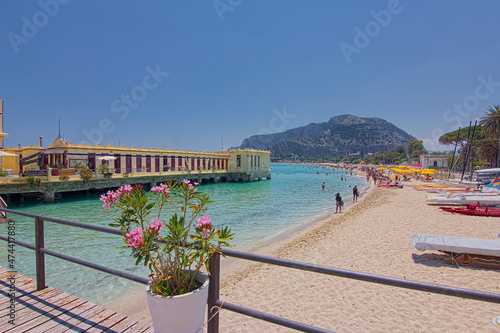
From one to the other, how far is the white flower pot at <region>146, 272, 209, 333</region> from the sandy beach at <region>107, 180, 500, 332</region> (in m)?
3.93

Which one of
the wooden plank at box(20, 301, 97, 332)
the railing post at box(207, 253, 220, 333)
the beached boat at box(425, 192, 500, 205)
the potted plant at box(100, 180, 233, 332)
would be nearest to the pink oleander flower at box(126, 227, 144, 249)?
the potted plant at box(100, 180, 233, 332)

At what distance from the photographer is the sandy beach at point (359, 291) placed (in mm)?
5254

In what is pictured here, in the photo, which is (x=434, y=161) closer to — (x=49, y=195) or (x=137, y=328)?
(x=49, y=195)

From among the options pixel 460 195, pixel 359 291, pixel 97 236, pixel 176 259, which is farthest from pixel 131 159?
pixel 176 259

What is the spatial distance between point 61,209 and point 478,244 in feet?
77.9

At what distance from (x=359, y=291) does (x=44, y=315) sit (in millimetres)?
6254

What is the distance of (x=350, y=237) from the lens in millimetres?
11914

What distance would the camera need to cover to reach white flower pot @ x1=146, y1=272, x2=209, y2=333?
1800 millimetres

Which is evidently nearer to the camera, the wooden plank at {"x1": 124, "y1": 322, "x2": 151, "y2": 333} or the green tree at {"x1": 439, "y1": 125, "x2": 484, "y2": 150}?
the wooden plank at {"x1": 124, "y1": 322, "x2": 151, "y2": 333}

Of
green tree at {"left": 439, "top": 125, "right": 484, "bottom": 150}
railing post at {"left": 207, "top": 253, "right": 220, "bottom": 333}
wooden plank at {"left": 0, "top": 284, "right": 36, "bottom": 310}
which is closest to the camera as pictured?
railing post at {"left": 207, "top": 253, "right": 220, "bottom": 333}

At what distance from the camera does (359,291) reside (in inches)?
257

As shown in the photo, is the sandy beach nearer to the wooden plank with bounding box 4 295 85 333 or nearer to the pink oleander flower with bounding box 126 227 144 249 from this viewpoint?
the wooden plank with bounding box 4 295 85 333

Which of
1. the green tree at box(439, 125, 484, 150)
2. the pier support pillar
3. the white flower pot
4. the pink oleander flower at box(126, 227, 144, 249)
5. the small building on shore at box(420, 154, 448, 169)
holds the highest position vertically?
the green tree at box(439, 125, 484, 150)

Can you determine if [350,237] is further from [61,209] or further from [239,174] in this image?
[239,174]
